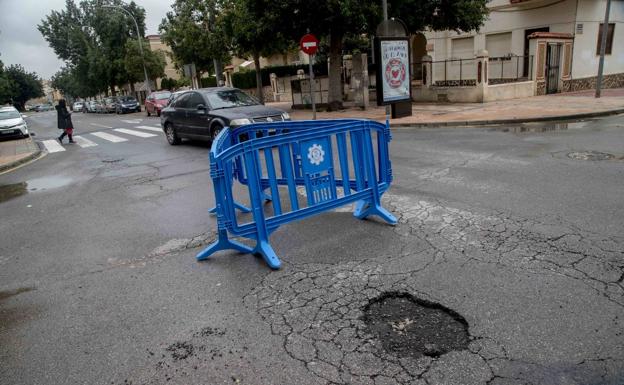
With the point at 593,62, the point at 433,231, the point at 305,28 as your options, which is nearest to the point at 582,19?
the point at 593,62

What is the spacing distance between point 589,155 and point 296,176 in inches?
231

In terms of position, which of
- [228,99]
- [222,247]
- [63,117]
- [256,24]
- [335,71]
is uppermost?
[256,24]

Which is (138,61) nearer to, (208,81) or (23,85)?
(208,81)

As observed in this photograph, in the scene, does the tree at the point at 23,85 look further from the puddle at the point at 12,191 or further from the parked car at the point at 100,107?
the puddle at the point at 12,191

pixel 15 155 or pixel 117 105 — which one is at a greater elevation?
pixel 15 155

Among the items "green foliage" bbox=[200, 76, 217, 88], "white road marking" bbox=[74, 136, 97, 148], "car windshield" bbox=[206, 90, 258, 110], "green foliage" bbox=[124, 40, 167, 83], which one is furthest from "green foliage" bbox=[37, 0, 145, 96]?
"car windshield" bbox=[206, 90, 258, 110]

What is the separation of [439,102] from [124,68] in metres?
35.9

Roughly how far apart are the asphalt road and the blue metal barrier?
25 cm

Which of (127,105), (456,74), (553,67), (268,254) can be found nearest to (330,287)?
(268,254)

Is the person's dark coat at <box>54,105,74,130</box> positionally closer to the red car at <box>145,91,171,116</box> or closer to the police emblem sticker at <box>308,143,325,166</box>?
the red car at <box>145,91,171,116</box>

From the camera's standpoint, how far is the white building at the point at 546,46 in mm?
21609

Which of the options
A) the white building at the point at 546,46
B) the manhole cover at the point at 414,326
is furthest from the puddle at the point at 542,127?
the manhole cover at the point at 414,326

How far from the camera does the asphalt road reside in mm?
2844

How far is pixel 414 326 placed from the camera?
3.20 metres
